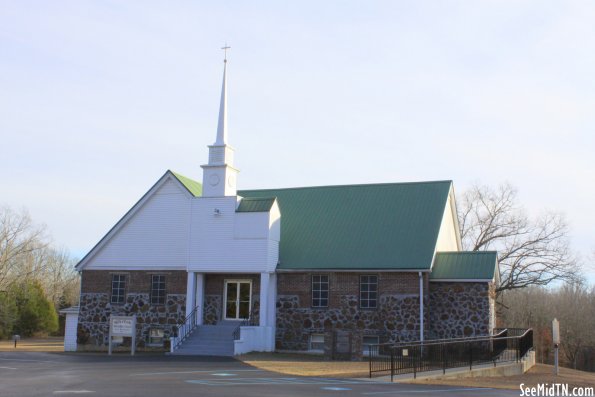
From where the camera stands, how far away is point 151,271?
108 feet

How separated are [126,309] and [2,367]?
10865mm

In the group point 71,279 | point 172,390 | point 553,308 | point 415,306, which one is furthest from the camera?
point 71,279

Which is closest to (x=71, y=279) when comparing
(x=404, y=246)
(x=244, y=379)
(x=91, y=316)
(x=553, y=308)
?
(x=91, y=316)

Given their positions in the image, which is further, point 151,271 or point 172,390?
point 151,271

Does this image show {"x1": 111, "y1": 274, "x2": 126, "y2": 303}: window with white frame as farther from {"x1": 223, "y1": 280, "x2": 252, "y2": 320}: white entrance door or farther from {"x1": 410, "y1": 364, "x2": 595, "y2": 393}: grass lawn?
{"x1": 410, "y1": 364, "x2": 595, "y2": 393}: grass lawn

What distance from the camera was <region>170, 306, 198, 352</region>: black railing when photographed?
29266 mm

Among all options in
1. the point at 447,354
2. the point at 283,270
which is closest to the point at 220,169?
the point at 283,270

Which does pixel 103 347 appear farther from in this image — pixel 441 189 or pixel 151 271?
pixel 441 189

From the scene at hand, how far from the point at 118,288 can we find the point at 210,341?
6.79m

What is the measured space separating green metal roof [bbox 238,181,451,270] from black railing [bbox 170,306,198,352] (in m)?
4.69

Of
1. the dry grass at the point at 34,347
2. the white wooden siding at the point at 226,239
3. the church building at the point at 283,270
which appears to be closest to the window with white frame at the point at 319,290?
the church building at the point at 283,270

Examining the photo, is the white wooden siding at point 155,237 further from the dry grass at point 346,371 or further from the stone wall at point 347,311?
the dry grass at point 346,371

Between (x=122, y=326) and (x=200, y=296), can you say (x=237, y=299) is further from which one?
(x=122, y=326)

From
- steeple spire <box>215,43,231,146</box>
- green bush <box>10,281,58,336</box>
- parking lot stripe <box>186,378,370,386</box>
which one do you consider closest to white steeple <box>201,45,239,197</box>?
steeple spire <box>215,43,231,146</box>
